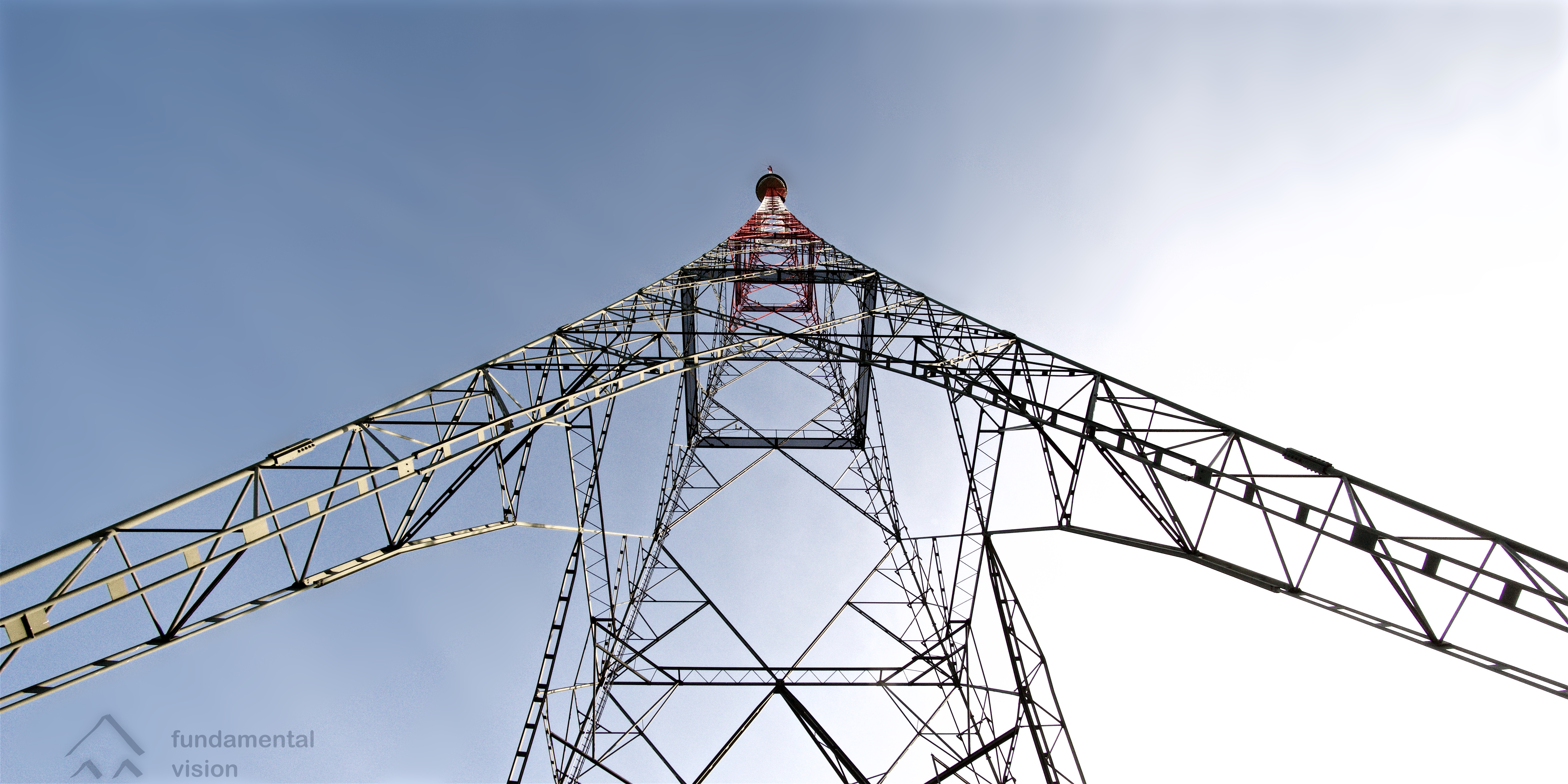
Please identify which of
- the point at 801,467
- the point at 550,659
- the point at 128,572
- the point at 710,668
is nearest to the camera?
the point at 128,572

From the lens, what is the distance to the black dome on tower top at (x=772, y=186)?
28.0m

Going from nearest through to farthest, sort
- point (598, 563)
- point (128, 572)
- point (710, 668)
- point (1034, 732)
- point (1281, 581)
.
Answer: point (128, 572) → point (1281, 581) → point (1034, 732) → point (710, 668) → point (598, 563)

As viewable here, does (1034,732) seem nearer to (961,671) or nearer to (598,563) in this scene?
(961,671)

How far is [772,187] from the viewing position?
1104 inches

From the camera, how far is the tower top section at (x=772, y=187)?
2794 cm

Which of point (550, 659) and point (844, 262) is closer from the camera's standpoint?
point (550, 659)

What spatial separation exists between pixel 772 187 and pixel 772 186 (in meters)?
0.03

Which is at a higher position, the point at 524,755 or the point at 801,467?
the point at 801,467

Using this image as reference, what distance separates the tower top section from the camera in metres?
27.9

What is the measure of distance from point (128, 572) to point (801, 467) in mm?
11628

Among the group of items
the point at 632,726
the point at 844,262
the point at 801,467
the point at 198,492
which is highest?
the point at 844,262

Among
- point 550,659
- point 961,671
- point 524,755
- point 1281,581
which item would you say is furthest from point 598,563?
point 1281,581

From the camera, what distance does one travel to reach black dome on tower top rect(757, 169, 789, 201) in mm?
27969

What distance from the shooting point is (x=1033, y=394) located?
32.8ft
